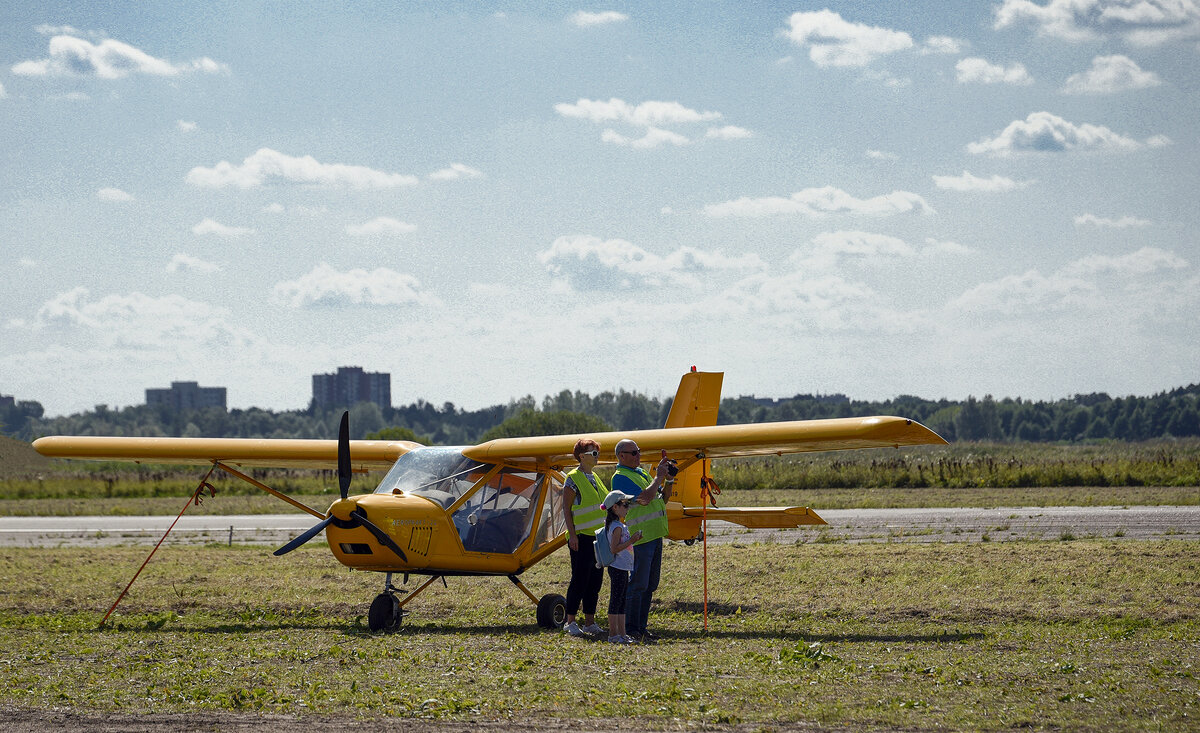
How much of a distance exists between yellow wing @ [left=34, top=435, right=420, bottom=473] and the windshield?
1874mm

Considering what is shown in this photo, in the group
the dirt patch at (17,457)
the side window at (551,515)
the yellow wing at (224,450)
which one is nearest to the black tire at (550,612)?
the side window at (551,515)

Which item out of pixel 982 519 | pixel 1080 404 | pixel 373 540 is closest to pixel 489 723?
pixel 373 540

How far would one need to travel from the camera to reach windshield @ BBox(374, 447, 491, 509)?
41.1ft

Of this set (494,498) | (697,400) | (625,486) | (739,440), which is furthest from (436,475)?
(697,400)

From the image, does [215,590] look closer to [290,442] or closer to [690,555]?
[290,442]

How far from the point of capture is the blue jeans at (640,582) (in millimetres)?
10789

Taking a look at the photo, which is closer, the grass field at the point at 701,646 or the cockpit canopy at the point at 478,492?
the grass field at the point at 701,646

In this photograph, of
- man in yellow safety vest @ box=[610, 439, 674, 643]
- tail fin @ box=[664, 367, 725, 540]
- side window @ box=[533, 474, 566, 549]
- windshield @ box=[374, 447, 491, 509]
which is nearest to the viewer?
man in yellow safety vest @ box=[610, 439, 674, 643]

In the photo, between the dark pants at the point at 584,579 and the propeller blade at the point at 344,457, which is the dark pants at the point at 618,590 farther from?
the propeller blade at the point at 344,457

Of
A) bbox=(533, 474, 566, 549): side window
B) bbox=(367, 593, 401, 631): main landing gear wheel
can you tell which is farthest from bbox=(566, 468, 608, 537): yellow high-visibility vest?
bbox=(367, 593, 401, 631): main landing gear wheel

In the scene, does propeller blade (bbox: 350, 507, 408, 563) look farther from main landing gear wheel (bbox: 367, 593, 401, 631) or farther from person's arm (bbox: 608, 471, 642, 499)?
person's arm (bbox: 608, 471, 642, 499)

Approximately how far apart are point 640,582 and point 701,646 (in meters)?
0.86

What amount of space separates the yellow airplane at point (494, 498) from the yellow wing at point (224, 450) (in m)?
0.03

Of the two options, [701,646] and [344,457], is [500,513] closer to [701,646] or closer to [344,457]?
[344,457]
